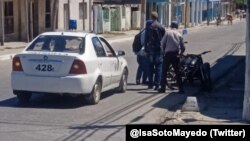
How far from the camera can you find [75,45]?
1412 centimetres

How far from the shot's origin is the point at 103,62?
14.7 meters

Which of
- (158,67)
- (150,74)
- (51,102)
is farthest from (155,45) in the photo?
(51,102)

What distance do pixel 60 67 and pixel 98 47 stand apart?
1511mm

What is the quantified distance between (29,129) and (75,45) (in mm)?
3443

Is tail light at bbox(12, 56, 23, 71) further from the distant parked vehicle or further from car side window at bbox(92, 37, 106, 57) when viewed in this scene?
car side window at bbox(92, 37, 106, 57)

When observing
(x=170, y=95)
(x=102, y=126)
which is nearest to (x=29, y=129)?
(x=102, y=126)

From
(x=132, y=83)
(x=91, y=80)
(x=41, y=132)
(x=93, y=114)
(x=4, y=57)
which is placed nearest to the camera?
(x=41, y=132)

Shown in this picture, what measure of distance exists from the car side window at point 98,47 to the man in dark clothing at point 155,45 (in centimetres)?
241

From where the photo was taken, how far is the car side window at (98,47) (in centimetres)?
1463

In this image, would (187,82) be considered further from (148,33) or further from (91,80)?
(91,80)

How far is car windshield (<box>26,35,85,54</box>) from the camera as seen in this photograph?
14003 mm

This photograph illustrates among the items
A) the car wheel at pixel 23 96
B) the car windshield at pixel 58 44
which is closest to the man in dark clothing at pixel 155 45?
the car windshield at pixel 58 44

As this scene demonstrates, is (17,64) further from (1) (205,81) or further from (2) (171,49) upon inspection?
(1) (205,81)

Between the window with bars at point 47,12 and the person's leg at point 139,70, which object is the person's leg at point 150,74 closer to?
the person's leg at point 139,70
